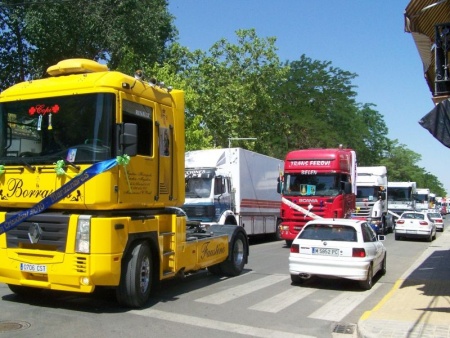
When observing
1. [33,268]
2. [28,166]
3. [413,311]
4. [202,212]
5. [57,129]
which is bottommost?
[413,311]

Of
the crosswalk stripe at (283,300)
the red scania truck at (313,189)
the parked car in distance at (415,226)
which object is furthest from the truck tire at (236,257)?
the parked car in distance at (415,226)

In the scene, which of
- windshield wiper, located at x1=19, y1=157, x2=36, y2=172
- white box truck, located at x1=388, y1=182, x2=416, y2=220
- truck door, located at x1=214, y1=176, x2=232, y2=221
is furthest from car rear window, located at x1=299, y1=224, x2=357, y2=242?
white box truck, located at x1=388, y1=182, x2=416, y2=220

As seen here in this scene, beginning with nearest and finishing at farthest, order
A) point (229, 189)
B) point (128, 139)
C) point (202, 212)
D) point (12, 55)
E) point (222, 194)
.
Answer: point (128, 139), point (202, 212), point (222, 194), point (229, 189), point (12, 55)

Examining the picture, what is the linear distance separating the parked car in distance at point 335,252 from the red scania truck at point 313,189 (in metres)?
7.26

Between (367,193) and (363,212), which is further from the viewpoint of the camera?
(367,193)

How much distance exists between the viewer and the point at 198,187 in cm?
1772

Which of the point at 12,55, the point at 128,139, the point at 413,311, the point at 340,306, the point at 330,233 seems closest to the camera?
the point at 128,139

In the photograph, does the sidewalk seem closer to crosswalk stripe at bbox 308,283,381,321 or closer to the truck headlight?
crosswalk stripe at bbox 308,283,381,321

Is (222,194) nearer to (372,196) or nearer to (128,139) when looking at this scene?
(128,139)

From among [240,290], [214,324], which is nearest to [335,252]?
[240,290]

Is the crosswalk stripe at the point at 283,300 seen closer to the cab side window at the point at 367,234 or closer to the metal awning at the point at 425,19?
the cab side window at the point at 367,234

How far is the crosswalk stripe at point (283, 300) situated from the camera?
8521 mm

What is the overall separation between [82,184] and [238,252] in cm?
581

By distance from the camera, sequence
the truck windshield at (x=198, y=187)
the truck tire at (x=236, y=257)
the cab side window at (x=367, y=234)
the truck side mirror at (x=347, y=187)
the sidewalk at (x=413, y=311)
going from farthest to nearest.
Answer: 1. the truck side mirror at (x=347, y=187)
2. the truck windshield at (x=198, y=187)
3. the truck tire at (x=236, y=257)
4. the cab side window at (x=367, y=234)
5. the sidewalk at (x=413, y=311)
